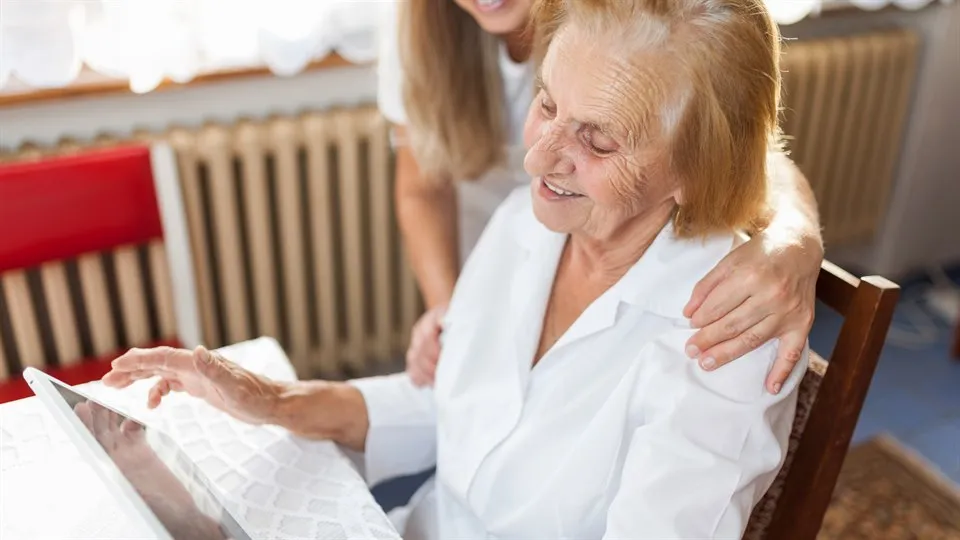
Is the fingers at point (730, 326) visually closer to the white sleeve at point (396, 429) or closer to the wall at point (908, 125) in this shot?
the white sleeve at point (396, 429)

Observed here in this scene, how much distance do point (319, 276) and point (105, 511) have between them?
1.29 metres

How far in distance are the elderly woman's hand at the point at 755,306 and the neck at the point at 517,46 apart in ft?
1.83

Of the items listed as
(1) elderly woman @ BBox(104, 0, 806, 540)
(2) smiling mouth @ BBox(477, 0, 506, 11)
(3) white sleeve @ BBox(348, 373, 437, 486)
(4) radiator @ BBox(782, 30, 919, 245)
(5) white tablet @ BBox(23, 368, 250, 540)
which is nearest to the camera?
(5) white tablet @ BBox(23, 368, 250, 540)

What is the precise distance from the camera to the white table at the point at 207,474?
2.98ft

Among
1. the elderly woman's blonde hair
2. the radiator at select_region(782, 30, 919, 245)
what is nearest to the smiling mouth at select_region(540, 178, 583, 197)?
the elderly woman's blonde hair

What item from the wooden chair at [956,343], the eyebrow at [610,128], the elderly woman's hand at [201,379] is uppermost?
the eyebrow at [610,128]

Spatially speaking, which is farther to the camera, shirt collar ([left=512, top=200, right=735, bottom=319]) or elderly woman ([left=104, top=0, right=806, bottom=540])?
shirt collar ([left=512, top=200, right=735, bottom=319])

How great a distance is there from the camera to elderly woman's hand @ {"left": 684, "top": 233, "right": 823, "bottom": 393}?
903 mm

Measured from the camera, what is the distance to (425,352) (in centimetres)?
126

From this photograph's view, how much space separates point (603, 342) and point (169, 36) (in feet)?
3.79

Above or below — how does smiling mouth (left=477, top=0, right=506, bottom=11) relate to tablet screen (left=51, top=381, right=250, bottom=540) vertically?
above

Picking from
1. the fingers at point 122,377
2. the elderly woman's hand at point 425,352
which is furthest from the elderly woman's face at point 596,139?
the fingers at point 122,377

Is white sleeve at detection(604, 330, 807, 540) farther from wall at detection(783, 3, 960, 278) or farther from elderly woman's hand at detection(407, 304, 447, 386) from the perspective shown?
wall at detection(783, 3, 960, 278)

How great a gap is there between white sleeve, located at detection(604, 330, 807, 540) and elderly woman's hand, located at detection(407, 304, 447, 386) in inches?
15.4
